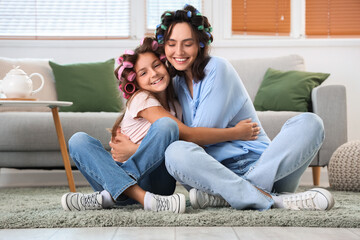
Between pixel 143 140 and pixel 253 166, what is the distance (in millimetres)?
394

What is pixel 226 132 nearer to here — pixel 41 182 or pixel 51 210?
pixel 51 210

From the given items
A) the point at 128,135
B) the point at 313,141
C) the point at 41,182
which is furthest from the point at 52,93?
the point at 313,141

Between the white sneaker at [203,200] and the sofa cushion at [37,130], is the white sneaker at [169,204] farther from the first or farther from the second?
the sofa cushion at [37,130]

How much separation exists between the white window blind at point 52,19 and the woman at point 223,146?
222cm

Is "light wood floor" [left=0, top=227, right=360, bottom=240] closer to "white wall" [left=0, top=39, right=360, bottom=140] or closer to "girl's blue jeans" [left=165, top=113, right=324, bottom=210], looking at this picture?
"girl's blue jeans" [left=165, top=113, right=324, bottom=210]

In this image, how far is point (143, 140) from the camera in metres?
1.64

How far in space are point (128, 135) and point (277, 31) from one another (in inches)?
97.4

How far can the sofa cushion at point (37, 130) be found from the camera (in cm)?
272

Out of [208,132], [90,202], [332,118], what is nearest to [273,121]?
[332,118]

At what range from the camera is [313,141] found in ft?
5.29

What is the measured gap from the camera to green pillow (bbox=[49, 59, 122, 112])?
3.23 meters

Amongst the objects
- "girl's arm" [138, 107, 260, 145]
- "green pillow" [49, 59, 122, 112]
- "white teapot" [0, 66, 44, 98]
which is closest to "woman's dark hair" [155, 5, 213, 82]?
"girl's arm" [138, 107, 260, 145]

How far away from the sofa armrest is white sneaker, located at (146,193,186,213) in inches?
59.4

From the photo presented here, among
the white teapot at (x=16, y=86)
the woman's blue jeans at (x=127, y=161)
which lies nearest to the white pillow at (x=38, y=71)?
the white teapot at (x=16, y=86)
